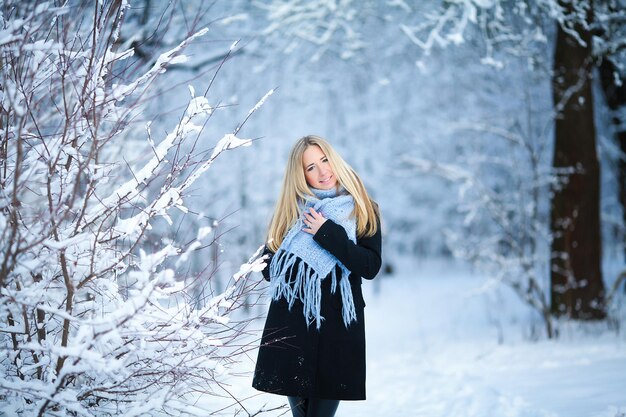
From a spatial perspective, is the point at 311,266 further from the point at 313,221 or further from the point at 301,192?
the point at 301,192

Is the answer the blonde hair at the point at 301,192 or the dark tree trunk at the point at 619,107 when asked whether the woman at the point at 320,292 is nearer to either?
the blonde hair at the point at 301,192

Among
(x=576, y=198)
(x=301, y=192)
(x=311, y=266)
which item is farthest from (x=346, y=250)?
(x=576, y=198)

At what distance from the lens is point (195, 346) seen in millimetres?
2275

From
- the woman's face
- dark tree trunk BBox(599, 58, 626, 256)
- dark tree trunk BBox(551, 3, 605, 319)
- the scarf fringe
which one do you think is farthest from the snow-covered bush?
dark tree trunk BBox(599, 58, 626, 256)

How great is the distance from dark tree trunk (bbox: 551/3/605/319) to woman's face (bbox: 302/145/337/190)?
4.34m

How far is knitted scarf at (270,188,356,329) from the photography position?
8.21 feet

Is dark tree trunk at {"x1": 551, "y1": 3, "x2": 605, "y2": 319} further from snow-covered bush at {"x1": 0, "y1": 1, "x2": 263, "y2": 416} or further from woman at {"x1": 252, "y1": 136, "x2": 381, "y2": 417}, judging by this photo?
snow-covered bush at {"x1": 0, "y1": 1, "x2": 263, "y2": 416}

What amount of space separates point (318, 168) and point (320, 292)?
64 cm

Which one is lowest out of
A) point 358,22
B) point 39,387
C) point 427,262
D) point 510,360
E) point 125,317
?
point 427,262

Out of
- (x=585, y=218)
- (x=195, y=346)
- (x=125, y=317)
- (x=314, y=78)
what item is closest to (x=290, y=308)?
(x=195, y=346)

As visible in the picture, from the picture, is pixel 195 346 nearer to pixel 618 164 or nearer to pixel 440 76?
pixel 618 164

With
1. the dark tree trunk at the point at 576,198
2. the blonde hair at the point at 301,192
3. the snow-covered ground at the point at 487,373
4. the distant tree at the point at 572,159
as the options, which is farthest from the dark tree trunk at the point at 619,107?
the blonde hair at the point at 301,192

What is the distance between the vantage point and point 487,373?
4.82m

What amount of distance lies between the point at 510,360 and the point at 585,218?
213cm
